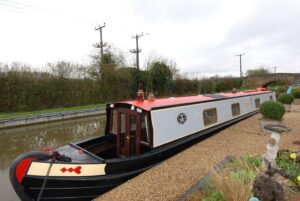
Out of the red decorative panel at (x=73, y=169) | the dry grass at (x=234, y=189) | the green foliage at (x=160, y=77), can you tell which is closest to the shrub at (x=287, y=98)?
the dry grass at (x=234, y=189)

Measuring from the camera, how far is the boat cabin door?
4555 millimetres

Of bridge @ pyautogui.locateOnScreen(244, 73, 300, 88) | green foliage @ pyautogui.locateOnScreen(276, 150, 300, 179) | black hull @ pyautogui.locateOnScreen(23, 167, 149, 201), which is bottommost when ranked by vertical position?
black hull @ pyautogui.locateOnScreen(23, 167, 149, 201)

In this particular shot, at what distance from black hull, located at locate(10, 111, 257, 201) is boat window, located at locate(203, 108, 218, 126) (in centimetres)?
156

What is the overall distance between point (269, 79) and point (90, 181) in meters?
33.3

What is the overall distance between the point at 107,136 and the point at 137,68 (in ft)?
54.9

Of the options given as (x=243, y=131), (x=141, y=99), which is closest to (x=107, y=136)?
(x=141, y=99)

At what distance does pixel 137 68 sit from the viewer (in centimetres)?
2156

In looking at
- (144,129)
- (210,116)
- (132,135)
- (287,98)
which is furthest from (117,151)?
(287,98)

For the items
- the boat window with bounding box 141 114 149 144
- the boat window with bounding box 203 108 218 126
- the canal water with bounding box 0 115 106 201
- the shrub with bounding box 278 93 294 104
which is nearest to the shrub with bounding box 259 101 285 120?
the boat window with bounding box 203 108 218 126

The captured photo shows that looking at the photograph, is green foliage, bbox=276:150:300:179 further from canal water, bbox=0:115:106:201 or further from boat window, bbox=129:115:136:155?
canal water, bbox=0:115:106:201

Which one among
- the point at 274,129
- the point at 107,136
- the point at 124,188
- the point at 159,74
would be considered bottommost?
the point at 124,188

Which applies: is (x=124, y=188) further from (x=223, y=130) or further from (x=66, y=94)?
(x=66, y=94)

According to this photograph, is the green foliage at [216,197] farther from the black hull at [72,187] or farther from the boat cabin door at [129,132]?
the boat cabin door at [129,132]

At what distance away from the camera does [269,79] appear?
32.1 metres
